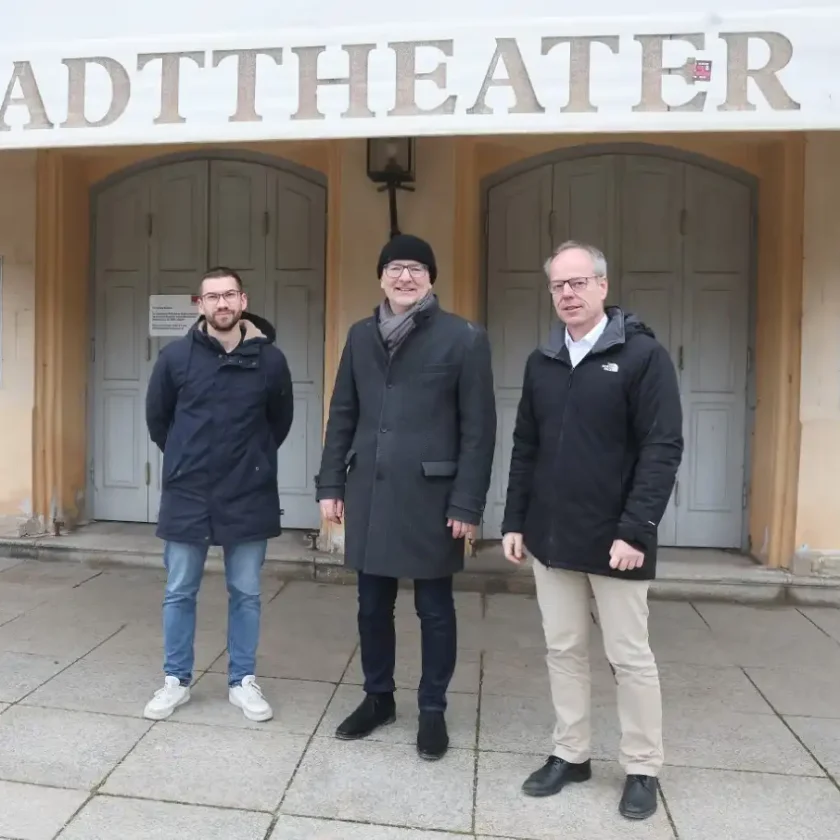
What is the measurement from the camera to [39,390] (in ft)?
20.2

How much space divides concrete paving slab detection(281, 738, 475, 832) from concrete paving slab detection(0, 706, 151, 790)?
28.3 inches

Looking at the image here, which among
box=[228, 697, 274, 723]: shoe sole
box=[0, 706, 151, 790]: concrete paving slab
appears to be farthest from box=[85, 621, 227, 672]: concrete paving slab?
box=[228, 697, 274, 723]: shoe sole

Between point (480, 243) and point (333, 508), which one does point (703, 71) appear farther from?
point (480, 243)

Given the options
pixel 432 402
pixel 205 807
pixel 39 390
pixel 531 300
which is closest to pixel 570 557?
pixel 432 402

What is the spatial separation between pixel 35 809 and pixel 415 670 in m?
1.80

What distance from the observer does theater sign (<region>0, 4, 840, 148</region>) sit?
3348mm

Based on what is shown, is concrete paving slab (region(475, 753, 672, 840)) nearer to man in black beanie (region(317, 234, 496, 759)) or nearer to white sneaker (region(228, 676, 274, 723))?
man in black beanie (region(317, 234, 496, 759))

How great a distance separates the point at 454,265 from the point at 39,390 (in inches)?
127

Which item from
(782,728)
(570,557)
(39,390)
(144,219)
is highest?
(144,219)

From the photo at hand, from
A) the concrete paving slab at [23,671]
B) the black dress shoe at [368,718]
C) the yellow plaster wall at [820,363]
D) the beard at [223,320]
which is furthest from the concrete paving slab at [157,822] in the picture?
the yellow plaster wall at [820,363]

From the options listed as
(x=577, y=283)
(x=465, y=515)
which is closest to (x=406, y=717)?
(x=465, y=515)

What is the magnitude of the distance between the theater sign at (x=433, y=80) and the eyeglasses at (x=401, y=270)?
32.8 inches

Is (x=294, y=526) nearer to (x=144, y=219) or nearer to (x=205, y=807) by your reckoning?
(x=144, y=219)

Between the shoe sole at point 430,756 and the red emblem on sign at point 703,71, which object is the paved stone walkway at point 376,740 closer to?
the shoe sole at point 430,756
